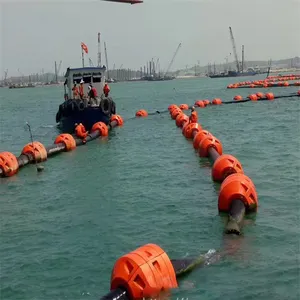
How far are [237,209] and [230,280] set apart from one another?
10.1 feet

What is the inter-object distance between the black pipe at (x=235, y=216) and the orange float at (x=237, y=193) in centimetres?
14

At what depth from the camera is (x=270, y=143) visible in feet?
79.0

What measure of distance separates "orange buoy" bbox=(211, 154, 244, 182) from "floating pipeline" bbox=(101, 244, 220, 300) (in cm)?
717

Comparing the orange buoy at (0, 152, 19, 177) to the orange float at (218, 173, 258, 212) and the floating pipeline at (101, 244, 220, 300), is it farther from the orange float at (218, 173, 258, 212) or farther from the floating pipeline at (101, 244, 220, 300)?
the floating pipeline at (101, 244, 220, 300)

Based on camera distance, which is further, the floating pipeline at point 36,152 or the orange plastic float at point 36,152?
the orange plastic float at point 36,152

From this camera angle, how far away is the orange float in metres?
11.8

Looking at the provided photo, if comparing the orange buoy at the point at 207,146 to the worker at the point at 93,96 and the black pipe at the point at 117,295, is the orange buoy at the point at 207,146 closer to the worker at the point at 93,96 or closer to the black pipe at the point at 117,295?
the black pipe at the point at 117,295

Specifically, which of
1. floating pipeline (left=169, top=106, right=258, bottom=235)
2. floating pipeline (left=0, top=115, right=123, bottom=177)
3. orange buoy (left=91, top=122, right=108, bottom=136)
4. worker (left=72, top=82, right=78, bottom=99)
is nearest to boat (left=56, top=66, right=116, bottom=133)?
worker (left=72, top=82, right=78, bottom=99)

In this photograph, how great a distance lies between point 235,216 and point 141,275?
4.16 m

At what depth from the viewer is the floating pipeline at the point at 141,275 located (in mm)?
7574

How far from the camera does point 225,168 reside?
14.8 meters

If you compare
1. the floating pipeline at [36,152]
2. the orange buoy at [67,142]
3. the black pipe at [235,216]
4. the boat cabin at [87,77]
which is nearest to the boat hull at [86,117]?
the floating pipeline at [36,152]

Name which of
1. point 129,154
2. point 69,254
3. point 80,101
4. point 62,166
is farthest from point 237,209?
point 80,101

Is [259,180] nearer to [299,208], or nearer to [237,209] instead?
[299,208]
